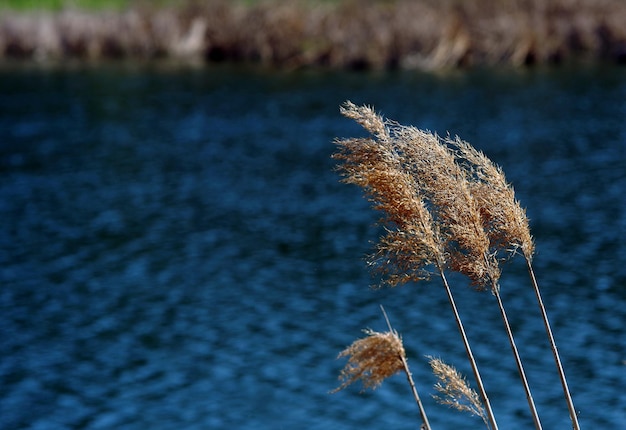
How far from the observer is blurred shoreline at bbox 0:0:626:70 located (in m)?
31.3

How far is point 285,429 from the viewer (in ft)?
31.4

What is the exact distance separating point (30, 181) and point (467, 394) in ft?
50.6

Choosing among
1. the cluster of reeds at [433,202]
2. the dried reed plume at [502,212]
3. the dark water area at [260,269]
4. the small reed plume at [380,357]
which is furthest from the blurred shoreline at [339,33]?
the small reed plume at [380,357]

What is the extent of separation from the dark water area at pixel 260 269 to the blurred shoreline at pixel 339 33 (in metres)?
5.20

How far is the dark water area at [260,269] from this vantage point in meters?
10.2

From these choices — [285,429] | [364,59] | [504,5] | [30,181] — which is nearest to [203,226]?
[30,181]

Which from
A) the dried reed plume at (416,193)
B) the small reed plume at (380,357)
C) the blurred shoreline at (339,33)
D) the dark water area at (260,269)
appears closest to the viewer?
the small reed plume at (380,357)

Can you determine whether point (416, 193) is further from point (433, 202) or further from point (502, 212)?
point (502, 212)

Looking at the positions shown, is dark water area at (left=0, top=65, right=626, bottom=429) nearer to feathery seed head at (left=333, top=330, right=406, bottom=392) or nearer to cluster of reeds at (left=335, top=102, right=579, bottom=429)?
cluster of reeds at (left=335, top=102, right=579, bottom=429)

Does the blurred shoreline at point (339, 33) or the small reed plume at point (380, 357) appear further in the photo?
the blurred shoreline at point (339, 33)

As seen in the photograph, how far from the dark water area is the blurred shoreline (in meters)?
5.20

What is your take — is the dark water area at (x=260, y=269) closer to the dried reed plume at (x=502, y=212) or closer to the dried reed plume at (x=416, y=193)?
the dried reed plume at (x=502, y=212)

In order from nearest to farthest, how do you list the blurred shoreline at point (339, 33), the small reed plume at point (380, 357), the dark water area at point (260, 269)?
the small reed plume at point (380, 357), the dark water area at point (260, 269), the blurred shoreline at point (339, 33)

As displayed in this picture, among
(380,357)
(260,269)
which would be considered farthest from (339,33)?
(380,357)
